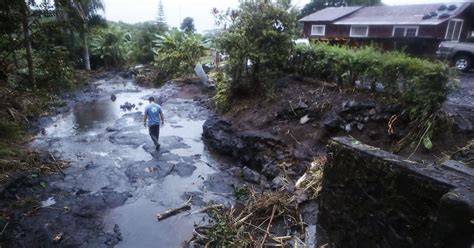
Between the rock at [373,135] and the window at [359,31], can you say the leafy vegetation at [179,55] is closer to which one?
the window at [359,31]

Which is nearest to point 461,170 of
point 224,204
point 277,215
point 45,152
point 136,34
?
point 277,215

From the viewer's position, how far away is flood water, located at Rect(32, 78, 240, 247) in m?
6.39

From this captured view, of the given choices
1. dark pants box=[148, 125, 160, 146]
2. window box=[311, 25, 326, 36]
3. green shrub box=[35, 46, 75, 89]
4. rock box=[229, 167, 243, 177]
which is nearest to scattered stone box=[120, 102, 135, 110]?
dark pants box=[148, 125, 160, 146]

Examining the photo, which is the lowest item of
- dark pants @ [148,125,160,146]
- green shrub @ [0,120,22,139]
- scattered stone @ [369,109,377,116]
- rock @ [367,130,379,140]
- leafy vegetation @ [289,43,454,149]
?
dark pants @ [148,125,160,146]

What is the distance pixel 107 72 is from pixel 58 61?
17.7m

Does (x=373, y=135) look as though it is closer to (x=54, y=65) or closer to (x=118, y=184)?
(x=118, y=184)

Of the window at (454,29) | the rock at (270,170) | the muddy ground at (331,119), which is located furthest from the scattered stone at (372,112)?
the window at (454,29)

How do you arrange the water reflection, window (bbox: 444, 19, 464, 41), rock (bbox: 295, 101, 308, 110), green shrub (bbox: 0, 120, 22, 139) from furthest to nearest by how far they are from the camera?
window (bbox: 444, 19, 464, 41) < the water reflection < rock (bbox: 295, 101, 308, 110) < green shrub (bbox: 0, 120, 22, 139)

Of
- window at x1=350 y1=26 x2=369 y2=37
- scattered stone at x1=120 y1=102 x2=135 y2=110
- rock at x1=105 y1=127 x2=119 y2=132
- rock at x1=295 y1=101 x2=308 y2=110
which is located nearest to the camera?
rock at x1=295 y1=101 x2=308 y2=110

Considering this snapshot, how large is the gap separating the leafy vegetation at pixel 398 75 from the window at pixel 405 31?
1443cm

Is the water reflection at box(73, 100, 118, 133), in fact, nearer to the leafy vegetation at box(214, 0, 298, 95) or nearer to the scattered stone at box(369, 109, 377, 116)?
the leafy vegetation at box(214, 0, 298, 95)

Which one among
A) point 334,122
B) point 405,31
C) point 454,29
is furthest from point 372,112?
point 454,29

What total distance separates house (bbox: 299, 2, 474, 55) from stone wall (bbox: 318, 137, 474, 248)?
12.9m

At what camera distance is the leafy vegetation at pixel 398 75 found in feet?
21.3
